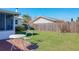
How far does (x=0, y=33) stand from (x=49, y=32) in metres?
1.04

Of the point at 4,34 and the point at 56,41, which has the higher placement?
the point at 4,34

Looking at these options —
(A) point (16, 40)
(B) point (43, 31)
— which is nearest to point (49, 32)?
(B) point (43, 31)

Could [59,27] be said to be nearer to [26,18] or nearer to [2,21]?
[26,18]

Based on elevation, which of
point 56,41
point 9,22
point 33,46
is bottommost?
point 33,46

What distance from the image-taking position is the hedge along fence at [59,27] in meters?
9.67

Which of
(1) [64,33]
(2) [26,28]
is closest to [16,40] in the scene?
(2) [26,28]

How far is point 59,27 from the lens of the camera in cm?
970

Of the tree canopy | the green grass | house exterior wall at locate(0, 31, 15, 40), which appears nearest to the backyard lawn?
the green grass

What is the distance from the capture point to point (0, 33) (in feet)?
31.6

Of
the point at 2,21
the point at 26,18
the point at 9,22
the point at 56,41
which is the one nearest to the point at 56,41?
the point at 56,41

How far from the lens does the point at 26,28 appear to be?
9664mm

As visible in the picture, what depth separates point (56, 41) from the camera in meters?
9.65
